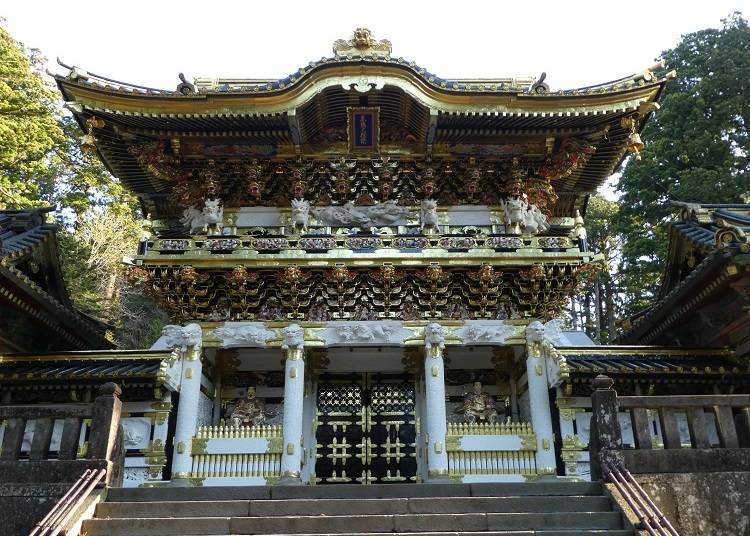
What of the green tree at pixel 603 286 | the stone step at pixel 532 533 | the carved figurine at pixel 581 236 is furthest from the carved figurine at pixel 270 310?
the green tree at pixel 603 286

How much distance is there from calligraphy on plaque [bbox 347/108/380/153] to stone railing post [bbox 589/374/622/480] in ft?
26.1

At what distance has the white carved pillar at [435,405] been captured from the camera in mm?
12039

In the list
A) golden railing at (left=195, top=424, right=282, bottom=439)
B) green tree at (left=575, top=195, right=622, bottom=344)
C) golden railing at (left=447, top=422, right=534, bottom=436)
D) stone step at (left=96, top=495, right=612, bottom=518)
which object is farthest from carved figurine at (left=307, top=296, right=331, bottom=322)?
green tree at (left=575, top=195, right=622, bottom=344)

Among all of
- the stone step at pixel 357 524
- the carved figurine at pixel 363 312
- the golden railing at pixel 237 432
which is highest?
the carved figurine at pixel 363 312

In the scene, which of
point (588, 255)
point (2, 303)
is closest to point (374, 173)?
point (588, 255)

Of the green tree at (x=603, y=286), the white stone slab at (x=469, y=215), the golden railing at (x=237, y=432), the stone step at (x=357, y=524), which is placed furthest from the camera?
the green tree at (x=603, y=286)

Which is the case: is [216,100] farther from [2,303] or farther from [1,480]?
[1,480]

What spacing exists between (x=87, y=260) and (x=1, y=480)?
22.1 m

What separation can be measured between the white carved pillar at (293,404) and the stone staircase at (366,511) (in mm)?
3540

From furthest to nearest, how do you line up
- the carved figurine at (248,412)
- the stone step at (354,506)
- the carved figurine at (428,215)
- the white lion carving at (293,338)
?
the carved figurine at (428,215) → the carved figurine at (248,412) → the white lion carving at (293,338) → the stone step at (354,506)

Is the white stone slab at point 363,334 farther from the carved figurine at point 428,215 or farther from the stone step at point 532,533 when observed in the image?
the stone step at point 532,533

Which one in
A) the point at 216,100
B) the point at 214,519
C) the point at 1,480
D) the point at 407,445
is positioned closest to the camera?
the point at 214,519

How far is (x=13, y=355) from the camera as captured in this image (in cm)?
1357

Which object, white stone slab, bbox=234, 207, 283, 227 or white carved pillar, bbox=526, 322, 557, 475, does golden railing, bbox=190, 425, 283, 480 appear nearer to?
white stone slab, bbox=234, 207, 283, 227
